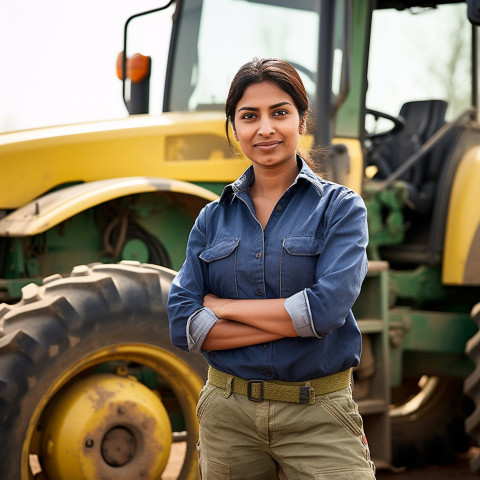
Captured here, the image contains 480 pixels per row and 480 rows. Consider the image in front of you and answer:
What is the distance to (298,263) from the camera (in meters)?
2.09

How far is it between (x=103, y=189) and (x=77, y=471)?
1.14m

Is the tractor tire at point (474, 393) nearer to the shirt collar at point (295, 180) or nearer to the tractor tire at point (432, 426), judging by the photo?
the tractor tire at point (432, 426)

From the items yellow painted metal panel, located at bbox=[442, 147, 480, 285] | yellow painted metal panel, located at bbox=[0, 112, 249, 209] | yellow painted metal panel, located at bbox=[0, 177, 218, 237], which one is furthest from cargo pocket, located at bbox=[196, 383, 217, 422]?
yellow painted metal panel, located at bbox=[442, 147, 480, 285]

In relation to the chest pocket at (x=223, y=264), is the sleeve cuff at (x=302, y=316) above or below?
below

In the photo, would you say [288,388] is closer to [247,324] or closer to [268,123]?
[247,324]

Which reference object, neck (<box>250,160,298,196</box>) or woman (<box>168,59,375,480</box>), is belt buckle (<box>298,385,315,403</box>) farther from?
neck (<box>250,160,298,196</box>)

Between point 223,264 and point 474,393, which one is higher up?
point 223,264

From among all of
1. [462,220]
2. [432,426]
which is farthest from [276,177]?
[432,426]

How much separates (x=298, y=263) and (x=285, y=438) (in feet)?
1.36

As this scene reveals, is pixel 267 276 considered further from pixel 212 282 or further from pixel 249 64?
pixel 249 64

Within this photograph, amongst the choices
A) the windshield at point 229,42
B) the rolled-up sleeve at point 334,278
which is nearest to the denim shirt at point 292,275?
the rolled-up sleeve at point 334,278

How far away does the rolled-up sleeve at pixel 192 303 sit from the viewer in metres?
2.13

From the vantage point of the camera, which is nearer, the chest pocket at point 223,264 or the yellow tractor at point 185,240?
the chest pocket at point 223,264

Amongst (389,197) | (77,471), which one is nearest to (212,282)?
(77,471)
